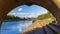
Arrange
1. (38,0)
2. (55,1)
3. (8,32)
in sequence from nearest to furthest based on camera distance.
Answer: (55,1) < (38,0) < (8,32)

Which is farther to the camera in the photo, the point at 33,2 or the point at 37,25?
the point at 37,25

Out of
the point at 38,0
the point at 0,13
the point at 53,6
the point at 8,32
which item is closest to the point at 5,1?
the point at 0,13

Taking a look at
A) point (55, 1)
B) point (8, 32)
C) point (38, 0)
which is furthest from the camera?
point (8, 32)

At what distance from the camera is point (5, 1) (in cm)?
157

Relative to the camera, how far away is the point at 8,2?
161cm

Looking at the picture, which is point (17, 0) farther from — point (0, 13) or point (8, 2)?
point (0, 13)

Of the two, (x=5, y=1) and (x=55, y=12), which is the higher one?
(x=5, y=1)

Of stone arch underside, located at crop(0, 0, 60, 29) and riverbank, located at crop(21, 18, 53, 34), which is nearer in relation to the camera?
stone arch underside, located at crop(0, 0, 60, 29)

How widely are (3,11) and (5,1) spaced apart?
5.5 inches

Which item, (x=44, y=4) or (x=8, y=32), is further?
(x=8, y=32)

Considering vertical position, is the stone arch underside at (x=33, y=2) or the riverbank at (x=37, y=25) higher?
the riverbank at (x=37, y=25)

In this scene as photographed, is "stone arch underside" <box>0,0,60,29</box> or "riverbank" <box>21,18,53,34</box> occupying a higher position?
"riverbank" <box>21,18,53,34</box>

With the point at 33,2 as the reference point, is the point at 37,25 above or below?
above

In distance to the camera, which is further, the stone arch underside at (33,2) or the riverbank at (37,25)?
the riverbank at (37,25)
